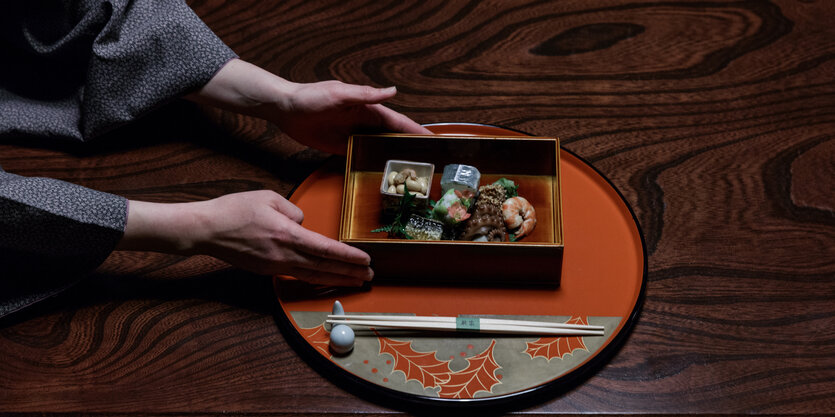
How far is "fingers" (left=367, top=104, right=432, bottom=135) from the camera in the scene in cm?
134

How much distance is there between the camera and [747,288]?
46.6 inches

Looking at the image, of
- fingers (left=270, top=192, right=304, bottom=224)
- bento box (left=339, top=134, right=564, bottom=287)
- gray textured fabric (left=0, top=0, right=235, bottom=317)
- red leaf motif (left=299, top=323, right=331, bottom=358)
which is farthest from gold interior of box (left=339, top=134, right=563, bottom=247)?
gray textured fabric (left=0, top=0, right=235, bottom=317)

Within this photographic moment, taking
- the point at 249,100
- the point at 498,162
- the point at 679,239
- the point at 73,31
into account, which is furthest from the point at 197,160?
the point at 679,239

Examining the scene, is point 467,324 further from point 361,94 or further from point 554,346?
point 361,94

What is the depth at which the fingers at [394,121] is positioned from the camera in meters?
1.34

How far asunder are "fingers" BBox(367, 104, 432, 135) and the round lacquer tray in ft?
0.71

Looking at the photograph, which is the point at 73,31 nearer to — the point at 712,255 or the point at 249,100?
the point at 249,100

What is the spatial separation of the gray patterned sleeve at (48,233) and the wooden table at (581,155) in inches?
2.1

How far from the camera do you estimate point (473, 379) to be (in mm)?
1062

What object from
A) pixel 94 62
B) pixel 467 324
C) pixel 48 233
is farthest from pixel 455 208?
pixel 94 62

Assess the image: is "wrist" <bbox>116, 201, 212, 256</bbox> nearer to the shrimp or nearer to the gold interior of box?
the gold interior of box

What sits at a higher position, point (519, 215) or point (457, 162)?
point (457, 162)

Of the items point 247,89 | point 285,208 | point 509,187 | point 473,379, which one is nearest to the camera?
point 473,379

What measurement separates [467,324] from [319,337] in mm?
257
